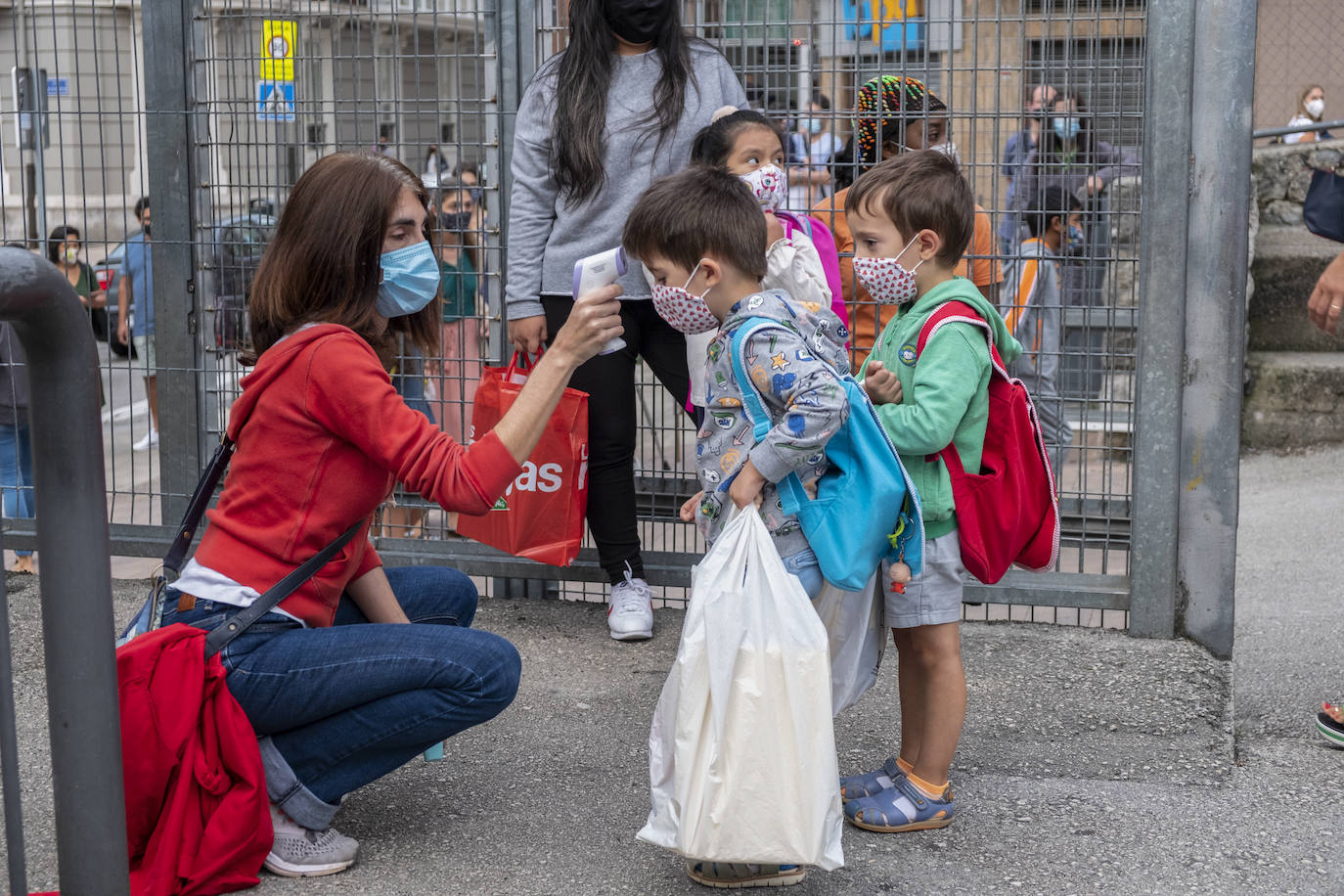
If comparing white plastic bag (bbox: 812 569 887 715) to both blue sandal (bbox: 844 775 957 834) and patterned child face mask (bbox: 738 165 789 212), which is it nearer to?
blue sandal (bbox: 844 775 957 834)

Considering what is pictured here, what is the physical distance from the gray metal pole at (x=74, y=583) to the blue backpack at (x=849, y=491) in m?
1.18

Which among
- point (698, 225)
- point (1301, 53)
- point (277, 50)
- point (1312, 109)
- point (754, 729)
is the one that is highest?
point (1301, 53)

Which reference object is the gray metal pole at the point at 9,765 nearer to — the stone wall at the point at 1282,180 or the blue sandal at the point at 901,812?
the blue sandal at the point at 901,812

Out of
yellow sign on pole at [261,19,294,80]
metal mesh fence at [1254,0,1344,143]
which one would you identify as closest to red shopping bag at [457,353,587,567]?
yellow sign on pole at [261,19,294,80]

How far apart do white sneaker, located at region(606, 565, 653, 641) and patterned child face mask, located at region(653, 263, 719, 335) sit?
1.71 m

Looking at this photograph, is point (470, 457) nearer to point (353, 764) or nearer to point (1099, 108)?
point (353, 764)

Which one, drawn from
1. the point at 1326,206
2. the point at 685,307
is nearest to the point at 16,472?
the point at 685,307

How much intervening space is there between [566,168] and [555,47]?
0.66 meters

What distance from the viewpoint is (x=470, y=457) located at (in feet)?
8.87

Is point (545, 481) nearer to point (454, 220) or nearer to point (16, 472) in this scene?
point (454, 220)

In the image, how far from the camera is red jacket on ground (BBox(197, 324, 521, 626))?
268 cm

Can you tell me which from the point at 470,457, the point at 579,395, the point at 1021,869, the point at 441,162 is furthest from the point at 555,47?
the point at 1021,869

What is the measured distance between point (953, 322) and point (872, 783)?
1.07m

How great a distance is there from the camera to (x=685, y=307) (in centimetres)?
276
